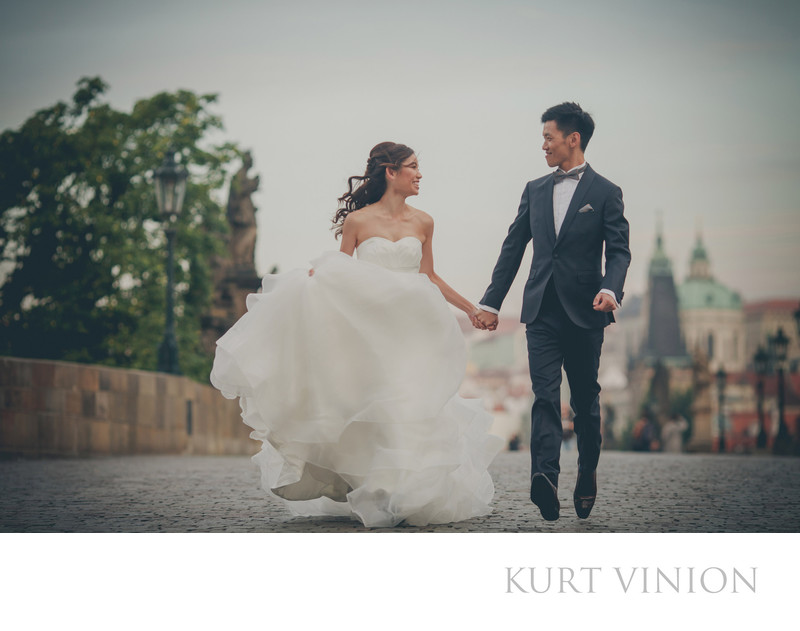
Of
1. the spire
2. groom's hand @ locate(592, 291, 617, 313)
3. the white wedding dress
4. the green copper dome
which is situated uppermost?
the spire

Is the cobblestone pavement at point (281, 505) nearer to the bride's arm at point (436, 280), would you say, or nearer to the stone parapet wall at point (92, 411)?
the bride's arm at point (436, 280)

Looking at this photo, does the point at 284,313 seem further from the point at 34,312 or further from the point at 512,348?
the point at 512,348

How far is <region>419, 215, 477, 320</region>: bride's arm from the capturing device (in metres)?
6.55

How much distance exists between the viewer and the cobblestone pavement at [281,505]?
595 centimetres

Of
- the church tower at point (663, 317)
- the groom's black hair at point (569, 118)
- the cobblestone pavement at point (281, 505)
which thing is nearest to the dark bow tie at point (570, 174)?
the groom's black hair at point (569, 118)

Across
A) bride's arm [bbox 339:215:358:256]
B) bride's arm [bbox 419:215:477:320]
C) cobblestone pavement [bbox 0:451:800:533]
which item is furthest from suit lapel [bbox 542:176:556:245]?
cobblestone pavement [bbox 0:451:800:533]

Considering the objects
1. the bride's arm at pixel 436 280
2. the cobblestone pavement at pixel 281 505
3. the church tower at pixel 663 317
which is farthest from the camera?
the church tower at pixel 663 317

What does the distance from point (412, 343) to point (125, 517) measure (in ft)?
6.37

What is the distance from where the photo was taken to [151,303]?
2948 centimetres

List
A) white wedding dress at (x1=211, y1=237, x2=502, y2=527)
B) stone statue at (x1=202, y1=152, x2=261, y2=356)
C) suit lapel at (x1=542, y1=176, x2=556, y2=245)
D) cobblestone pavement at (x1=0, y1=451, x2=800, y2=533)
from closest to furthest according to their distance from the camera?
white wedding dress at (x1=211, y1=237, x2=502, y2=527), cobblestone pavement at (x1=0, y1=451, x2=800, y2=533), suit lapel at (x1=542, y1=176, x2=556, y2=245), stone statue at (x1=202, y1=152, x2=261, y2=356)

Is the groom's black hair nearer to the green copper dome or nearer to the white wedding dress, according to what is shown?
the white wedding dress

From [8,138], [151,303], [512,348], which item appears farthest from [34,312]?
[512,348]

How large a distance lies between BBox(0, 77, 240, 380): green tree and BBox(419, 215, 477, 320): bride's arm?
2217cm

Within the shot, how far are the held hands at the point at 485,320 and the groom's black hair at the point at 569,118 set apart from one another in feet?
3.57
